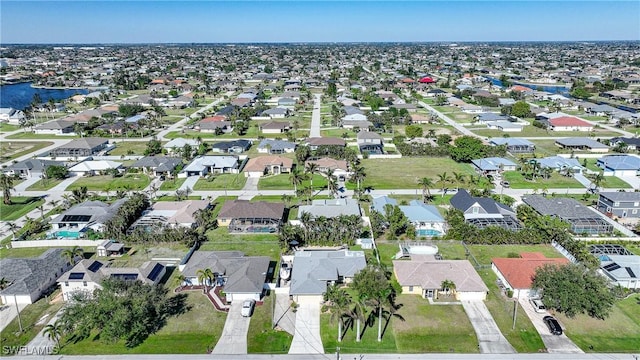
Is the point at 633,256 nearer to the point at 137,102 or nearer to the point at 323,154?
the point at 323,154

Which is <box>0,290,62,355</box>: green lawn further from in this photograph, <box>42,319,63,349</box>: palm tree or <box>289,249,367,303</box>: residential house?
<box>289,249,367,303</box>: residential house

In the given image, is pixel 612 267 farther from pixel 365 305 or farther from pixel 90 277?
pixel 90 277

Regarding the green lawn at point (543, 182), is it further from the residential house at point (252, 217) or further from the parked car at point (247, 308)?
the parked car at point (247, 308)

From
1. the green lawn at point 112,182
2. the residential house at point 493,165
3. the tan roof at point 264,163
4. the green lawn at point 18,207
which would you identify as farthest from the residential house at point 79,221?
the residential house at point 493,165

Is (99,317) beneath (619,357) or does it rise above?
above

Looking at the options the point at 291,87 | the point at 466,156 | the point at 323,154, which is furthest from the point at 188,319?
the point at 291,87

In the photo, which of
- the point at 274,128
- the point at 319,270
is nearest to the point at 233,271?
the point at 319,270
